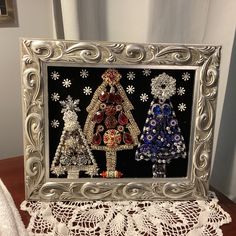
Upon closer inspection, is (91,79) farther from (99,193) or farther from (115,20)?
(115,20)

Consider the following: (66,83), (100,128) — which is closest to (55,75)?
(66,83)

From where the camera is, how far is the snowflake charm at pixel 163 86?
2.21 feet

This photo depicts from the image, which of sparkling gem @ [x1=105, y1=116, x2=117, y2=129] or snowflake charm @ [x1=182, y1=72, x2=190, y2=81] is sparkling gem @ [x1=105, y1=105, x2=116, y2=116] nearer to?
sparkling gem @ [x1=105, y1=116, x2=117, y2=129]

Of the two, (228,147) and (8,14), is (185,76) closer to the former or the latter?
(228,147)

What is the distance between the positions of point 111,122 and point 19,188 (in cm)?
26

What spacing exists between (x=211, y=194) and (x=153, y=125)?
204 mm

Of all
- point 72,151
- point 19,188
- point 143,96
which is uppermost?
point 143,96

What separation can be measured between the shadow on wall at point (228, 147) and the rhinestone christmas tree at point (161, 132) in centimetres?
21

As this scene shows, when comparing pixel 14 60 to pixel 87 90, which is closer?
pixel 87 90

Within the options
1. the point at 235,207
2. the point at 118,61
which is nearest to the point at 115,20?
the point at 118,61

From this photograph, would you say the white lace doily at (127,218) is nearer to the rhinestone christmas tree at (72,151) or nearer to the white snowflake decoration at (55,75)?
the rhinestone christmas tree at (72,151)

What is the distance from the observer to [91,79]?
0.66 meters

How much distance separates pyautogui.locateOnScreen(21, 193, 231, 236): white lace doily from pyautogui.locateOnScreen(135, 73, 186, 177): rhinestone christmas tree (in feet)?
0.26

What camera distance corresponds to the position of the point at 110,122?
2.23 ft
